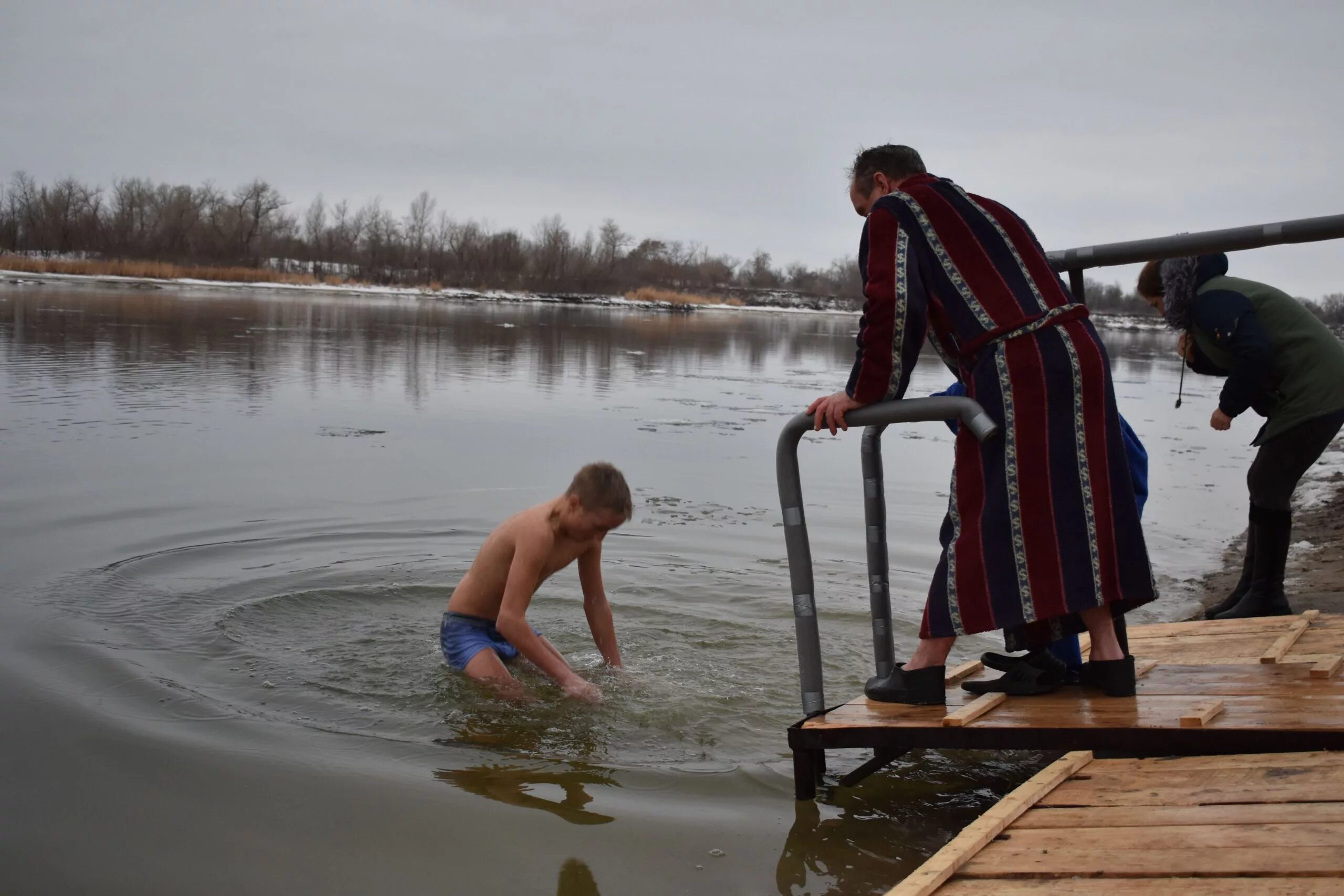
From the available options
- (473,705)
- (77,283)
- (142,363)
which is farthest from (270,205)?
(473,705)

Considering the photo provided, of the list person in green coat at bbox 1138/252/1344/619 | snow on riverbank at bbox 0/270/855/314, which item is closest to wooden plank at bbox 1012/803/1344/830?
person in green coat at bbox 1138/252/1344/619

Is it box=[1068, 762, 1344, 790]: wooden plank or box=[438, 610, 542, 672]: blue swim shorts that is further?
box=[438, 610, 542, 672]: blue swim shorts

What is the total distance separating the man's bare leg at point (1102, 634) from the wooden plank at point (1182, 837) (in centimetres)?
77

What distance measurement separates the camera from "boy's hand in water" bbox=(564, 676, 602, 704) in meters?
4.35

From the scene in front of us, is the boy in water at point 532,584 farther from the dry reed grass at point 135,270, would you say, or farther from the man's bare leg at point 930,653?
the dry reed grass at point 135,270

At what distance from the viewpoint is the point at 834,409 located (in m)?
3.26

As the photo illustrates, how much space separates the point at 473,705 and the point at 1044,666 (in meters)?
2.03

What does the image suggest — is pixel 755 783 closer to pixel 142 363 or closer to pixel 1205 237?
pixel 1205 237

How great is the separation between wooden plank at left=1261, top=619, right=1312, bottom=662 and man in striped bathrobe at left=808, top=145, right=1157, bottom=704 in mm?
879

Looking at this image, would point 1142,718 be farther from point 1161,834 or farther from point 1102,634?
point 1161,834

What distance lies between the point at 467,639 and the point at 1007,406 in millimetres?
2471

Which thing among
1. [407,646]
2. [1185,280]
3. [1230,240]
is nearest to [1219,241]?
[1230,240]

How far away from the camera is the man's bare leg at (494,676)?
4.46 meters

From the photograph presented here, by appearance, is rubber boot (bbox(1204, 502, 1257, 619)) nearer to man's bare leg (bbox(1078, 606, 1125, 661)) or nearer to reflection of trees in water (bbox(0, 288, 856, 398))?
man's bare leg (bbox(1078, 606, 1125, 661))
